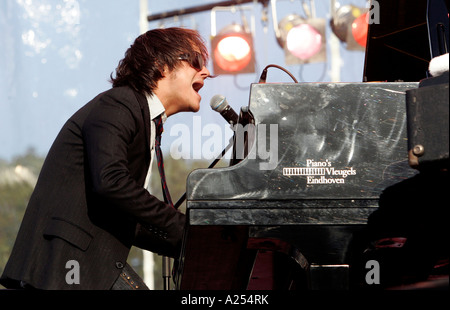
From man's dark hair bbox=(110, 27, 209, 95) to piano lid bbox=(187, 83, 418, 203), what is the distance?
2.00ft

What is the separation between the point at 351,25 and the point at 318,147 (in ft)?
16.0

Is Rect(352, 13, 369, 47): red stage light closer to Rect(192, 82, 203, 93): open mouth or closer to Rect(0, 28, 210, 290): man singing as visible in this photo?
Rect(192, 82, 203, 93): open mouth

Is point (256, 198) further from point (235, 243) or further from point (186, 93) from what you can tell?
point (186, 93)

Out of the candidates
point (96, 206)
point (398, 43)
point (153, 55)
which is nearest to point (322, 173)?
point (96, 206)

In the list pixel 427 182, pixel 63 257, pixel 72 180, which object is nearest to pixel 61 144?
pixel 72 180

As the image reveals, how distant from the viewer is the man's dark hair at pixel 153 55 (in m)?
2.56

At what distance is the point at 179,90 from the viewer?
8.50ft

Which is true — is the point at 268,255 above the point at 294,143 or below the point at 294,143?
below

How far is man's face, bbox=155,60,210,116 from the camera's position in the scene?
2580 millimetres

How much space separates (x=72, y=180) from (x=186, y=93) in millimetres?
589

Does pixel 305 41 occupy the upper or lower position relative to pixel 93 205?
upper

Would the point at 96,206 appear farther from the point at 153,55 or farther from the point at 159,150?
the point at 153,55
